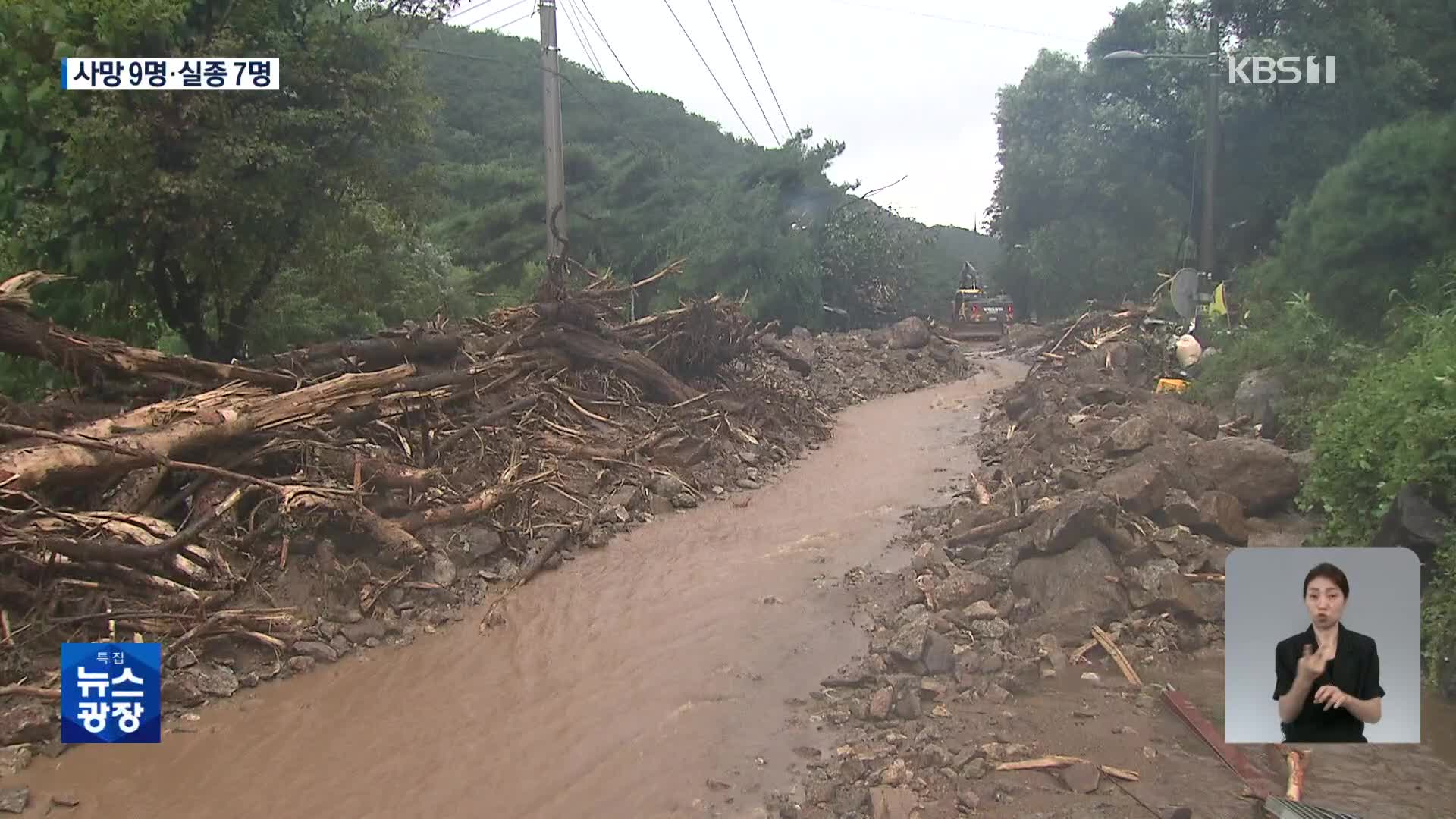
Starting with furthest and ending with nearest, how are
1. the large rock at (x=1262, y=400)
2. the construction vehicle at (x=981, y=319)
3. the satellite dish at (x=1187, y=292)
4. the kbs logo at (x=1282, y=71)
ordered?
the construction vehicle at (x=981, y=319)
the satellite dish at (x=1187, y=292)
the kbs logo at (x=1282, y=71)
the large rock at (x=1262, y=400)

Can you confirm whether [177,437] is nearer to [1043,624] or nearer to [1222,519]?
[1043,624]

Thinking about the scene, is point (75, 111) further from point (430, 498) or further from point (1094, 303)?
point (1094, 303)

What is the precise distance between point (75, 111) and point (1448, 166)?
11.1m

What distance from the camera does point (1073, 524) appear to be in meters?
5.88

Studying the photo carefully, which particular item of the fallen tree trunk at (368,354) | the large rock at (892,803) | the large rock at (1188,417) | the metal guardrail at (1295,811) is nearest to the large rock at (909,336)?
the large rock at (1188,417)

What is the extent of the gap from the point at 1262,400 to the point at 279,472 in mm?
8545

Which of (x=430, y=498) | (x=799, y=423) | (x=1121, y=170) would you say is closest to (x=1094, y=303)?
(x=1121, y=170)

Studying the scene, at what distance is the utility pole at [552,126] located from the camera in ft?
39.2

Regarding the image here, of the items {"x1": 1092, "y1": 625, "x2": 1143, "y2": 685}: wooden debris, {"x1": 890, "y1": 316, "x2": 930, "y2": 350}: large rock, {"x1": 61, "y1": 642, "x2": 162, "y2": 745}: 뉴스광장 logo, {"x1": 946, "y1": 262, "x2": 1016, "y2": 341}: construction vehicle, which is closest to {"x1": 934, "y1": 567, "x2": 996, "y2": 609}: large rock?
{"x1": 1092, "y1": 625, "x2": 1143, "y2": 685}: wooden debris

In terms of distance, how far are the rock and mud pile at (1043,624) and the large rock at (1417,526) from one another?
86cm

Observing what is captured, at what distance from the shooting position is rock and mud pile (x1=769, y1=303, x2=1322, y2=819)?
154 inches

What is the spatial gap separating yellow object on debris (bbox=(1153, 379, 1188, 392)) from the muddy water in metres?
5.17

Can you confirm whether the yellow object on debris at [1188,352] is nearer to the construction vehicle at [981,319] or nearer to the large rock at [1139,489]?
the large rock at [1139,489]

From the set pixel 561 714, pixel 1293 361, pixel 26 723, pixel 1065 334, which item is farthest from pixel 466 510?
pixel 1065 334
